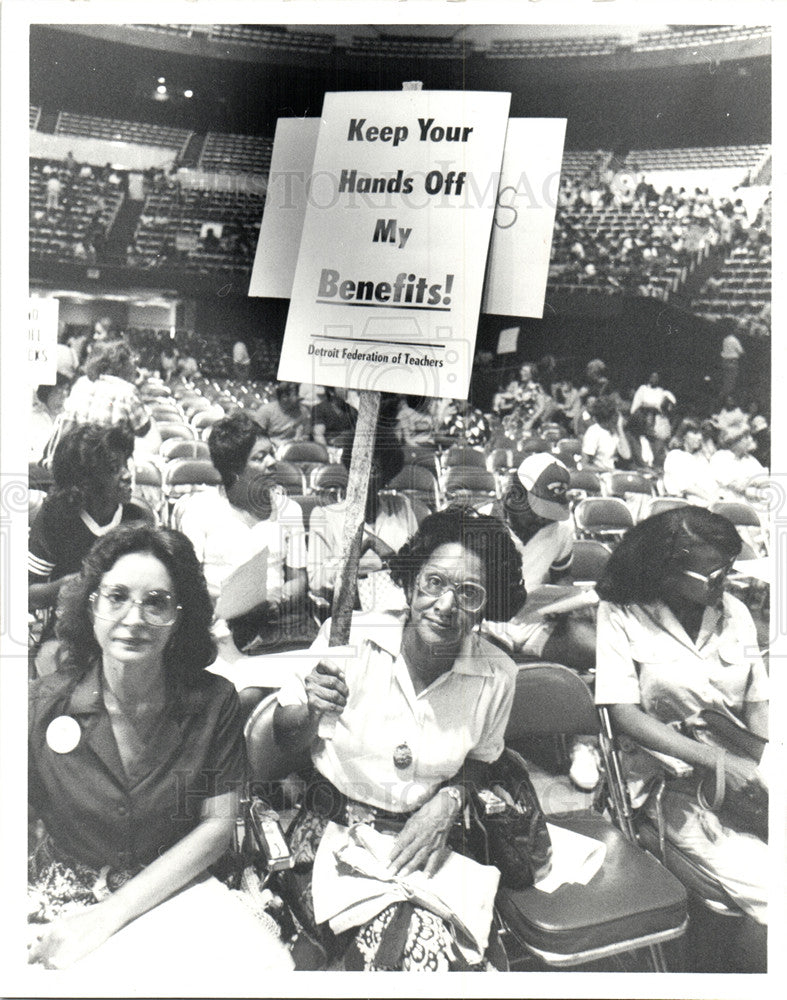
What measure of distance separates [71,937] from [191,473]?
121 centimetres

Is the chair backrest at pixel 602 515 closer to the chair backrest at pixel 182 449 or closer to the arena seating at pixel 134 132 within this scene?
the chair backrest at pixel 182 449

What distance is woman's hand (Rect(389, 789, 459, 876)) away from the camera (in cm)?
279

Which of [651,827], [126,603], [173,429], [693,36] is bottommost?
[651,827]

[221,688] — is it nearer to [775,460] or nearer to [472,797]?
[472,797]

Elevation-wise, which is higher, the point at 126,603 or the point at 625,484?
the point at 625,484

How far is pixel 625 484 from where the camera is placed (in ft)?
9.26

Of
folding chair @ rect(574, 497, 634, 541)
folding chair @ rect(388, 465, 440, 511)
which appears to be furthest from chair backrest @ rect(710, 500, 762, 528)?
folding chair @ rect(388, 465, 440, 511)

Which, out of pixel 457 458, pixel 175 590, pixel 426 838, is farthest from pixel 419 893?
pixel 457 458

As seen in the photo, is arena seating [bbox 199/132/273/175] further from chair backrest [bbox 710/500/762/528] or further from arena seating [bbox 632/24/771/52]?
chair backrest [bbox 710/500/762/528]

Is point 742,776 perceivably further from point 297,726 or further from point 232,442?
point 232,442

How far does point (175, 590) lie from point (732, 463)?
145cm

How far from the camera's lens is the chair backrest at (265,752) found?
9.27 ft

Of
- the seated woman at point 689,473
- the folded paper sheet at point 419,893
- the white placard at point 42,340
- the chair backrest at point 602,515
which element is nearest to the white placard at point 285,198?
the white placard at point 42,340

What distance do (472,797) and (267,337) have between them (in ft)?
4.17
